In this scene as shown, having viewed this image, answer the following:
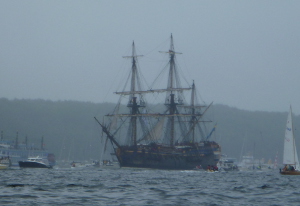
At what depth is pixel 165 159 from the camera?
14762cm

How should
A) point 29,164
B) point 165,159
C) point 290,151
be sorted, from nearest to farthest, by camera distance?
point 290,151 → point 29,164 → point 165,159

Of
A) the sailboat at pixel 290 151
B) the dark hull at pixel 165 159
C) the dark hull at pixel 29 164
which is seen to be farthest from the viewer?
the dark hull at pixel 165 159

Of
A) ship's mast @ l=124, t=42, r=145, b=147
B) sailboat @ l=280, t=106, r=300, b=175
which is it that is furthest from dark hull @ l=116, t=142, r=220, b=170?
sailboat @ l=280, t=106, r=300, b=175

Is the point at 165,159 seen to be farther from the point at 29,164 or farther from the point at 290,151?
the point at 290,151

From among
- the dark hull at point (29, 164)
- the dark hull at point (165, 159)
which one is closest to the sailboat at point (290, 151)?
the dark hull at point (165, 159)

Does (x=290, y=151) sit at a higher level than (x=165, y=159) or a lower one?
higher

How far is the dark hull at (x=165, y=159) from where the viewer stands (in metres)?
147

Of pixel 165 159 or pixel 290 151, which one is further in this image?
pixel 165 159

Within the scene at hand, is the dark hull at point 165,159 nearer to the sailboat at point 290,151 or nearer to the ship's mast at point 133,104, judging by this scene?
the ship's mast at point 133,104

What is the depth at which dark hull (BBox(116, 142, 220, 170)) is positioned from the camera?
147 meters

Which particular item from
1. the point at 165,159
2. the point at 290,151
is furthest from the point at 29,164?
the point at 290,151

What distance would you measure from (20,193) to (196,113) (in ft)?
423

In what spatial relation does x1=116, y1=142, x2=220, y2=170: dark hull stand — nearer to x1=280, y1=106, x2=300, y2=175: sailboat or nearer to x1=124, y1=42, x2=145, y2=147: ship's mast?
x1=124, y1=42, x2=145, y2=147: ship's mast

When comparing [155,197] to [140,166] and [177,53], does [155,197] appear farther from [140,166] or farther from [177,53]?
[177,53]
